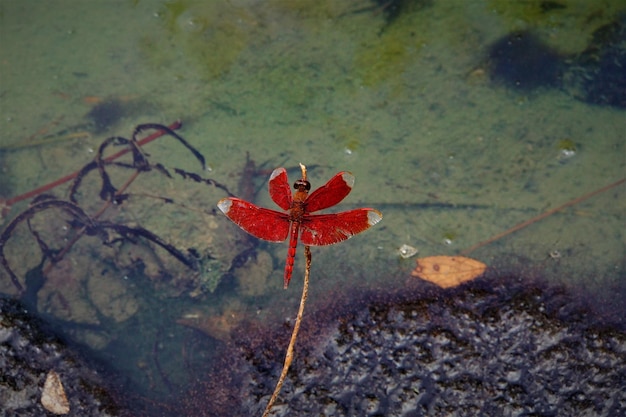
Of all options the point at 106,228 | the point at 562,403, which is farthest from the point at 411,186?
the point at 106,228

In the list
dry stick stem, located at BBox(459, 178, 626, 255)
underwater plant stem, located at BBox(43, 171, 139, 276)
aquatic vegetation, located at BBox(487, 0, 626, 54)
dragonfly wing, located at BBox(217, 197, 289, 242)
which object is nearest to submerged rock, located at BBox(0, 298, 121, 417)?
underwater plant stem, located at BBox(43, 171, 139, 276)

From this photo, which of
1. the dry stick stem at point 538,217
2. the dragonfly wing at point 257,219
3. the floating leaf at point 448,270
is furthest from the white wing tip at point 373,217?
the dry stick stem at point 538,217

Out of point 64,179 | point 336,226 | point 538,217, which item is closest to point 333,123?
point 336,226

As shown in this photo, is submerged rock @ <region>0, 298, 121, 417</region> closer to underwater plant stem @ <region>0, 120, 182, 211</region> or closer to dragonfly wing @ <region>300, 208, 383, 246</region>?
underwater plant stem @ <region>0, 120, 182, 211</region>

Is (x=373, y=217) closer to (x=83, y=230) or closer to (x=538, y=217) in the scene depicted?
(x=538, y=217)

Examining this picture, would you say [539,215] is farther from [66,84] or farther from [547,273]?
[66,84]

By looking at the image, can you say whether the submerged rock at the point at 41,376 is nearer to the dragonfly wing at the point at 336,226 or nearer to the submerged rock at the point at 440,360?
the submerged rock at the point at 440,360
